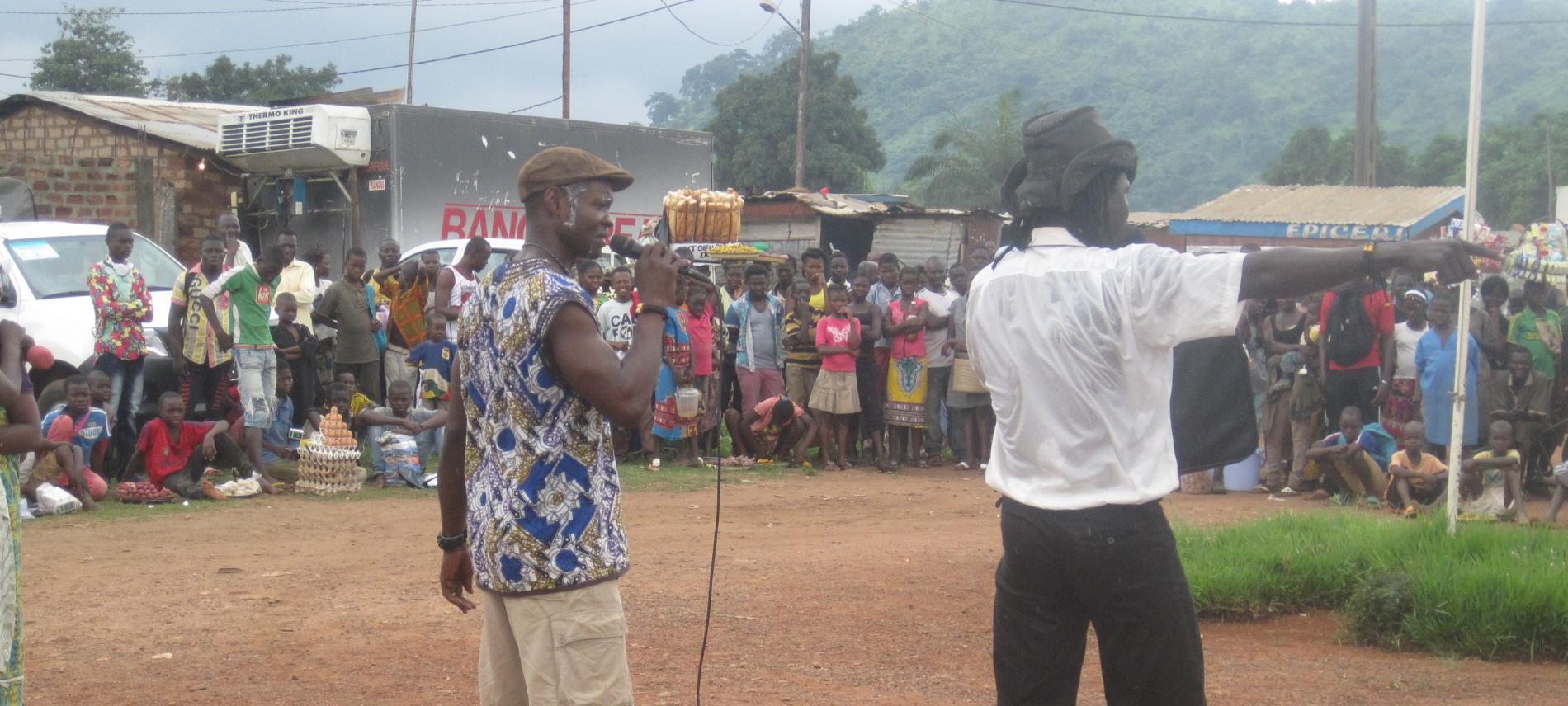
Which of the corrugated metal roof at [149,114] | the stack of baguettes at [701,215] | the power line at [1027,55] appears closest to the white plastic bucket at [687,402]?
the stack of baguettes at [701,215]

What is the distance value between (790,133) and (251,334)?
105 ft

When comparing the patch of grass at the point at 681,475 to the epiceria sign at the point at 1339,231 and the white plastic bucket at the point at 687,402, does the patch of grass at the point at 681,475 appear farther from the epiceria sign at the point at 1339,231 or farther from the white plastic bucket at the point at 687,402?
the epiceria sign at the point at 1339,231

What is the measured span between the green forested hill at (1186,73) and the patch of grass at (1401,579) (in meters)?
67.3

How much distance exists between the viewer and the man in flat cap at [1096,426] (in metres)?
3.02

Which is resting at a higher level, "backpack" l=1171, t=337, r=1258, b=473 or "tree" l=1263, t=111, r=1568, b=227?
"tree" l=1263, t=111, r=1568, b=227

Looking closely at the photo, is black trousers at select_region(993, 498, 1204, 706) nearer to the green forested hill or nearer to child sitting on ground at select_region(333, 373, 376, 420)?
child sitting on ground at select_region(333, 373, 376, 420)

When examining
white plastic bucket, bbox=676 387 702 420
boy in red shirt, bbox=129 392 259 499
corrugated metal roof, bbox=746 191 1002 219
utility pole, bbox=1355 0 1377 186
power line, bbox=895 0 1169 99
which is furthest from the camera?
power line, bbox=895 0 1169 99

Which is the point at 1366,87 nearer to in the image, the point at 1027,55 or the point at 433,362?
the point at 433,362

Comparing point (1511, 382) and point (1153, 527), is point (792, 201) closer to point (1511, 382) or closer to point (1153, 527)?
point (1511, 382)

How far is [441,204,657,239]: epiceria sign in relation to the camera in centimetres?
1691

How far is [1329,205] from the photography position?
2838 centimetres

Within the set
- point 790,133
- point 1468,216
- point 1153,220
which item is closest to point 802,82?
point 1153,220

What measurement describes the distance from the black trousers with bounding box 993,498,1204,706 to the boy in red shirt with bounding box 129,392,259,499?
26.8 feet

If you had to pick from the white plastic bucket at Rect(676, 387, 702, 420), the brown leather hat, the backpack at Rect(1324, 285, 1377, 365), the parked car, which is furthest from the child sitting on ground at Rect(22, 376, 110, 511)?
the backpack at Rect(1324, 285, 1377, 365)
